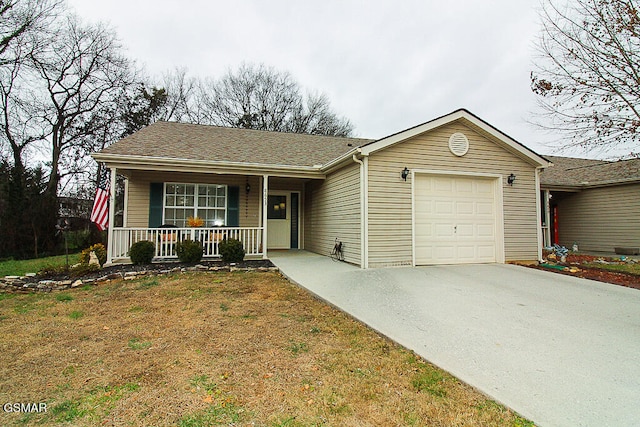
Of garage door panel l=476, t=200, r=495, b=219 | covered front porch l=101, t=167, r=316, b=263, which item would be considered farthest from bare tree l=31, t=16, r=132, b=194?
garage door panel l=476, t=200, r=495, b=219

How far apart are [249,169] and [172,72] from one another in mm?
17216

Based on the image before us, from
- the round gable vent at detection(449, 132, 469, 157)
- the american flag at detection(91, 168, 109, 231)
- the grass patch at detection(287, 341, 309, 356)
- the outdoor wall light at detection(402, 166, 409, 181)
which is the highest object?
the round gable vent at detection(449, 132, 469, 157)

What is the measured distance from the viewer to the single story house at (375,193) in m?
7.27

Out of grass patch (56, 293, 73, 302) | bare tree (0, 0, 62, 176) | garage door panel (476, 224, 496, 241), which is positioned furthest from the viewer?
bare tree (0, 0, 62, 176)

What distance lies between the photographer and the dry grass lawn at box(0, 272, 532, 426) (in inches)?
82.9

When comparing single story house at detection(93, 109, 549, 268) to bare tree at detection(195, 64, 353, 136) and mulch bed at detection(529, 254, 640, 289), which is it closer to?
mulch bed at detection(529, 254, 640, 289)

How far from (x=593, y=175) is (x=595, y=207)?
1354 mm

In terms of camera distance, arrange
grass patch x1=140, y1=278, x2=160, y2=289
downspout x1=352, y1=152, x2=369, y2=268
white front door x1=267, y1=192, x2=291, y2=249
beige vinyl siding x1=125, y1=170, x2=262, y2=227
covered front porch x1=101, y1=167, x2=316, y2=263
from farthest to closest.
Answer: white front door x1=267, y1=192, x2=291, y2=249 < beige vinyl siding x1=125, y1=170, x2=262, y2=227 < covered front porch x1=101, y1=167, x2=316, y2=263 < downspout x1=352, y1=152, x2=369, y2=268 < grass patch x1=140, y1=278, x2=160, y2=289

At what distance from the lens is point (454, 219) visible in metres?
7.81

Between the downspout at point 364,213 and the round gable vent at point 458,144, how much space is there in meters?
2.30

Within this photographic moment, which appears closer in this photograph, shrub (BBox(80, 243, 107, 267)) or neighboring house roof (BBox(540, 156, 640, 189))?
shrub (BBox(80, 243, 107, 267))

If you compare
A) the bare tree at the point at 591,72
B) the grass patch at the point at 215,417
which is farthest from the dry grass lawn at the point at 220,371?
the bare tree at the point at 591,72

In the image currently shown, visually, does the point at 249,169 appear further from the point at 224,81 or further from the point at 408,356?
the point at 224,81

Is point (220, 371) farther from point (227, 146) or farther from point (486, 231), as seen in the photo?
point (227, 146)
